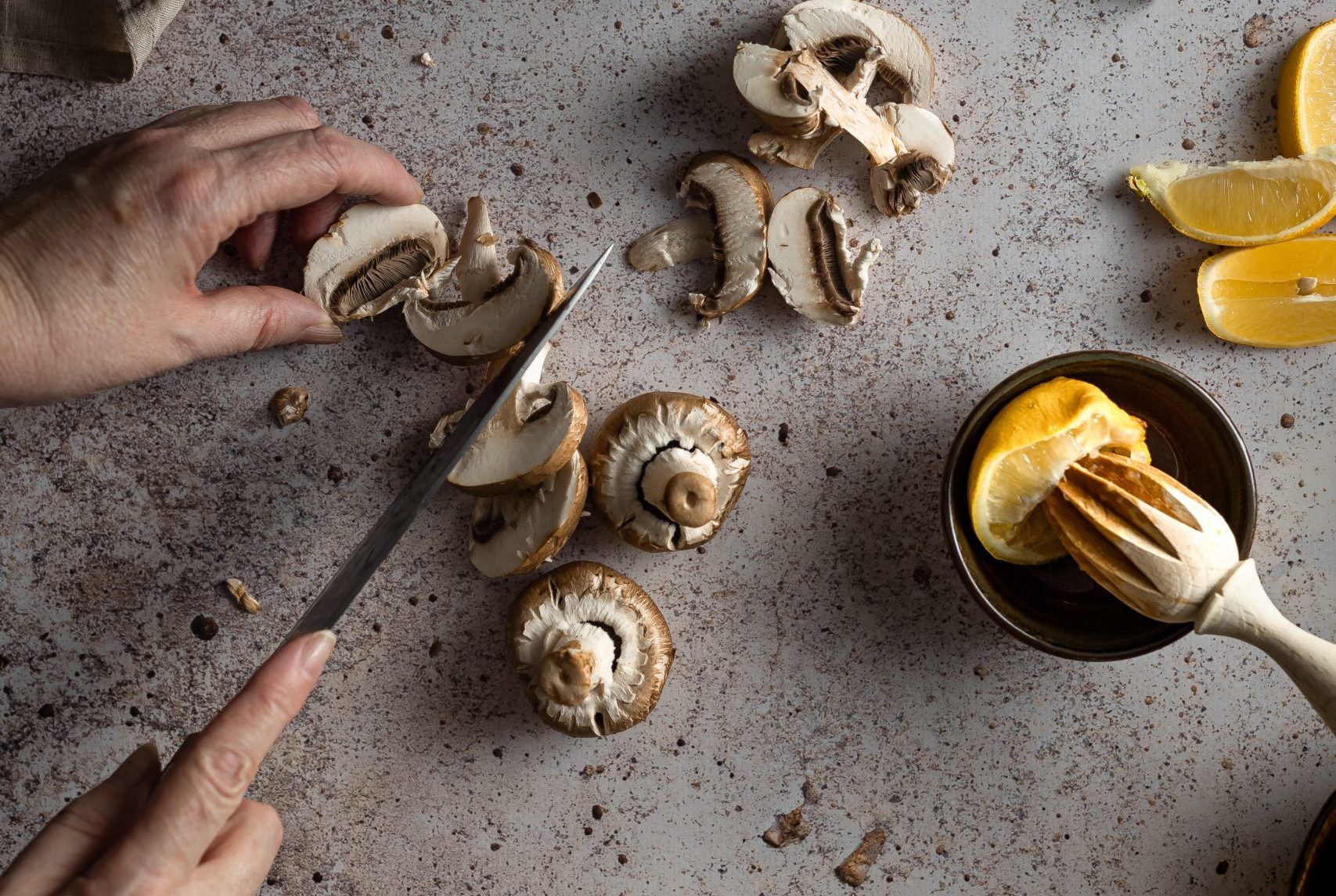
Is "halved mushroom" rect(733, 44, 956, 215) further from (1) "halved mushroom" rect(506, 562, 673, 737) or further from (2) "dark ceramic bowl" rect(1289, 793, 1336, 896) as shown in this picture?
(2) "dark ceramic bowl" rect(1289, 793, 1336, 896)

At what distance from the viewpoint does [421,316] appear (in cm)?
139

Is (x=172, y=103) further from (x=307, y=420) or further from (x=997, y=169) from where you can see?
(x=997, y=169)

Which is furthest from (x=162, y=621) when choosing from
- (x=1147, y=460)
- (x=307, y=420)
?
(x=1147, y=460)

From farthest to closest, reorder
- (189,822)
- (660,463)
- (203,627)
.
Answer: (203,627) → (660,463) → (189,822)

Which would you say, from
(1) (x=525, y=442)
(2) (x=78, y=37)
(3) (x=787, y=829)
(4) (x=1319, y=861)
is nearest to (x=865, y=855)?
(3) (x=787, y=829)

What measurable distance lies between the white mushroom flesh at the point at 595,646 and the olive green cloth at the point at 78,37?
1.02m

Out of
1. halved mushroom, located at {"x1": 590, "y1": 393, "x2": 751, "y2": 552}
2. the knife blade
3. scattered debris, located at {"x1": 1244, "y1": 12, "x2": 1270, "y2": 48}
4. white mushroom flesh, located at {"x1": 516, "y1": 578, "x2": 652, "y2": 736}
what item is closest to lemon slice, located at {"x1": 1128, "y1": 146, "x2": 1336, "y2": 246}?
scattered debris, located at {"x1": 1244, "y1": 12, "x2": 1270, "y2": 48}

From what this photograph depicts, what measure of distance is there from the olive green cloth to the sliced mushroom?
0.84 metres

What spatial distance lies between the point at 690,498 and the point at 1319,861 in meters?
1.10

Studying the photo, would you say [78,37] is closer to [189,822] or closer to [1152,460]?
[189,822]

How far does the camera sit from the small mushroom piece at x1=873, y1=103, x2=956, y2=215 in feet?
4.70

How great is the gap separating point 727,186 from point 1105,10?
0.68 meters

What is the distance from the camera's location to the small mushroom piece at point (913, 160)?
1434 millimetres

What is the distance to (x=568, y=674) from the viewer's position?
129 centimetres
